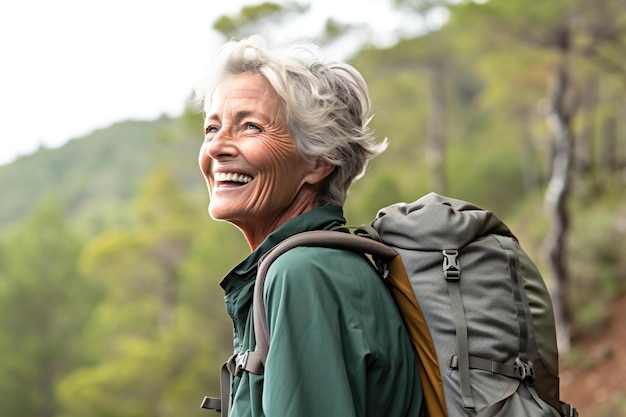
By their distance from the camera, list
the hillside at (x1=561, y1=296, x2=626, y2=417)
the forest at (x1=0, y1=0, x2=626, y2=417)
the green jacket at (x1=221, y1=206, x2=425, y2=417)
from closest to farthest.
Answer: the green jacket at (x1=221, y1=206, x2=425, y2=417)
the hillside at (x1=561, y1=296, x2=626, y2=417)
the forest at (x1=0, y1=0, x2=626, y2=417)

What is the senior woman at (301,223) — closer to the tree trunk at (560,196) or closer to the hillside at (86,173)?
the tree trunk at (560,196)

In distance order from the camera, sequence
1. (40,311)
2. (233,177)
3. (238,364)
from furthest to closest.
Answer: (40,311)
(233,177)
(238,364)

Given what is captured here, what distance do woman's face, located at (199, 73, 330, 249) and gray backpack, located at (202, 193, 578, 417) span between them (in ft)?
0.58

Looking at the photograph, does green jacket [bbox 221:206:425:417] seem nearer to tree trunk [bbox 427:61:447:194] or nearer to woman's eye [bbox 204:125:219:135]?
woman's eye [bbox 204:125:219:135]

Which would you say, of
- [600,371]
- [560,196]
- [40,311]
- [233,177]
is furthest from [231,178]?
[40,311]

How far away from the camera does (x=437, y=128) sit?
76.3 ft

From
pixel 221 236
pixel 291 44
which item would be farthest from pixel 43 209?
pixel 291 44

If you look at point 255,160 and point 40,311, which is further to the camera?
point 40,311

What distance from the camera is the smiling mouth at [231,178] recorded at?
1.55 metres

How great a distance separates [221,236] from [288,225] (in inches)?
698

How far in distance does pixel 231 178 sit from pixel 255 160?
6cm

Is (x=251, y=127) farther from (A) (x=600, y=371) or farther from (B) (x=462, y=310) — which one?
(A) (x=600, y=371)

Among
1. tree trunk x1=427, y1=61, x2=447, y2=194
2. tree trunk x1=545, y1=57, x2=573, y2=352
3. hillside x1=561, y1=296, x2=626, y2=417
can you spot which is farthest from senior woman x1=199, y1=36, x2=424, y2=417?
tree trunk x1=427, y1=61, x2=447, y2=194

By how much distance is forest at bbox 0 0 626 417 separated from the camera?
11.2m
